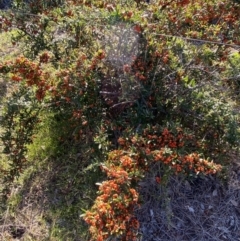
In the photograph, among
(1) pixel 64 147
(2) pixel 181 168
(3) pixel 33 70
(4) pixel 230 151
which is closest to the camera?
(2) pixel 181 168

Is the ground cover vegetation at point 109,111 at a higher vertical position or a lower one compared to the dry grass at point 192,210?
higher

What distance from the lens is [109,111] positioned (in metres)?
2.47

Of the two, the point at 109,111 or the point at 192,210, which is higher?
the point at 109,111

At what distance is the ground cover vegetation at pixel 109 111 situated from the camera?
222 cm

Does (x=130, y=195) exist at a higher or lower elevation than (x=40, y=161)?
higher

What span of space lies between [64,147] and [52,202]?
0.41 metres

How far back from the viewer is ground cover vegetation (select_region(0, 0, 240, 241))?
2.22 metres

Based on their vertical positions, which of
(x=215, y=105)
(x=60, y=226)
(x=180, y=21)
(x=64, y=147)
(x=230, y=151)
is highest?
(x=180, y=21)

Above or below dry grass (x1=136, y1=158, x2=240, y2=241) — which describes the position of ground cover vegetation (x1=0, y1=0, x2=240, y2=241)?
above

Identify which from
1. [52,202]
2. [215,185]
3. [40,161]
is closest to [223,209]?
[215,185]

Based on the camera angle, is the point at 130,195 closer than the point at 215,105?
Yes

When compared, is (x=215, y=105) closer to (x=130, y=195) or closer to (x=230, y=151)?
(x=230, y=151)

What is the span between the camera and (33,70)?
7.39 feet

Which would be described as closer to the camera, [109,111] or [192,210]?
[192,210]
